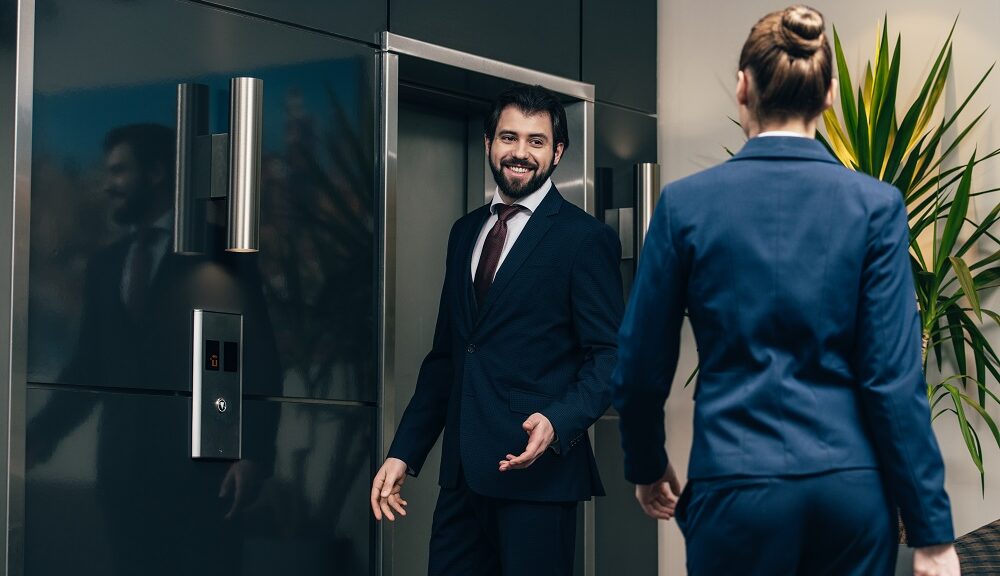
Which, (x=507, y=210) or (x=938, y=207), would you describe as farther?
(x=938, y=207)

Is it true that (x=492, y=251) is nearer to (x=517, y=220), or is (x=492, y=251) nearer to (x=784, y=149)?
(x=517, y=220)

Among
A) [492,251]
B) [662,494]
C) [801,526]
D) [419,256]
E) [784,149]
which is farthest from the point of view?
[419,256]

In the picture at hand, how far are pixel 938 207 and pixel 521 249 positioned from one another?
4.52 ft

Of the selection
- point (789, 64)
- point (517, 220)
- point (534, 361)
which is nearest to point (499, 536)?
point (534, 361)

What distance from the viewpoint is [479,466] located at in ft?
10.4

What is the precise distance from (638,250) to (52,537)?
2.18m

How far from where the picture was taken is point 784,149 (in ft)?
6.53

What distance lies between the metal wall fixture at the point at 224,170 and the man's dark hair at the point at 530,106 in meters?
0.58

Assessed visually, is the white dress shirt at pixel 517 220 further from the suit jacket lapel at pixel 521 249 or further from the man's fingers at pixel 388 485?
the man's fingers at pixel 388 485

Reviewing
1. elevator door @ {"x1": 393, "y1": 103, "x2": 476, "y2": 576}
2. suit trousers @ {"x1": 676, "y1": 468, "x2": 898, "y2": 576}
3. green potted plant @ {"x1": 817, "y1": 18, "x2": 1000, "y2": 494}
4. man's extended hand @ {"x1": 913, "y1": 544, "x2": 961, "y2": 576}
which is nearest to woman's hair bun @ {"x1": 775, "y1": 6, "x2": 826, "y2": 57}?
suit trousers @ {"x1": 676, "y1": 468, "x2": 898, "y2": 576}

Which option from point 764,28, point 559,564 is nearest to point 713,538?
point 764,28

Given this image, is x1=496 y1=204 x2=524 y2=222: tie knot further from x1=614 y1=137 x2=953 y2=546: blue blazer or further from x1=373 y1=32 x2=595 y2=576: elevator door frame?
x1=614 y1=137 x2=953 y2=546: blue blazer

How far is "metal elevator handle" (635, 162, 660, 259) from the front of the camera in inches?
178

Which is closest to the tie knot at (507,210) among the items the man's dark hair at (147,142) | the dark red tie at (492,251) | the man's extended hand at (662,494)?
the dark red tie at (492,251)
